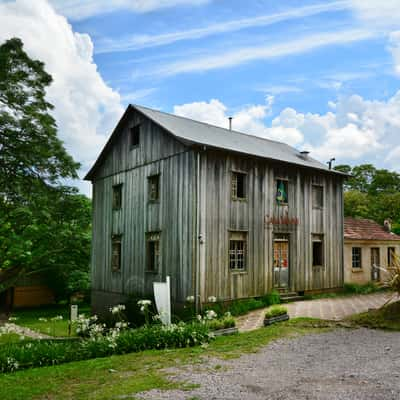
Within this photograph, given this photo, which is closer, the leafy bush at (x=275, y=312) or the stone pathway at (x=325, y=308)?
the leafy bush at (x=275, y=312)

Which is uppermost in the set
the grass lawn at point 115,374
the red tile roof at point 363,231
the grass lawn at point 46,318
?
the red tile roof at point 363,231

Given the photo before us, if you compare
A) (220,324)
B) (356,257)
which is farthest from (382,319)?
(356,257)

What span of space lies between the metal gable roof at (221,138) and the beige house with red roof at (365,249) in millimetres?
3920

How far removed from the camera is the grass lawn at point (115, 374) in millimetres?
6488

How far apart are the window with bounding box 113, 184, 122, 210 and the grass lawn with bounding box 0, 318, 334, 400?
9.24m

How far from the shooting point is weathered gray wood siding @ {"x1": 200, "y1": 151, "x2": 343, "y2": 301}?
14.3 metres

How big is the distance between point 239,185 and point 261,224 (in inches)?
64.7

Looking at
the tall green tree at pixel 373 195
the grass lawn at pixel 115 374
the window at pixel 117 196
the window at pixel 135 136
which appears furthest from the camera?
the tall green tree at pixel 373 195

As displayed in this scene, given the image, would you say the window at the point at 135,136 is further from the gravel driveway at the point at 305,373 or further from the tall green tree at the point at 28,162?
the gravel driveway at the point at 305,373

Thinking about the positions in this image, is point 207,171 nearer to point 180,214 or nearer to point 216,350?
point 180,214

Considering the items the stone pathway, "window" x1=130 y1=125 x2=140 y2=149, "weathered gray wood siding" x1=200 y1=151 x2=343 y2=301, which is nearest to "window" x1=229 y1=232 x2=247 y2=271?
"weathered gray wood siding" x1=200 y1=151 x2=343 y2=301

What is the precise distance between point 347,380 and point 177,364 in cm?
295

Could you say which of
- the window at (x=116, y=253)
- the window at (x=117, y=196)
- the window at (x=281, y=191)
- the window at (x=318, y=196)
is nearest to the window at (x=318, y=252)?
the window at (x=318, y=196)

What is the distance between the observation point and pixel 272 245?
53.0 ft
